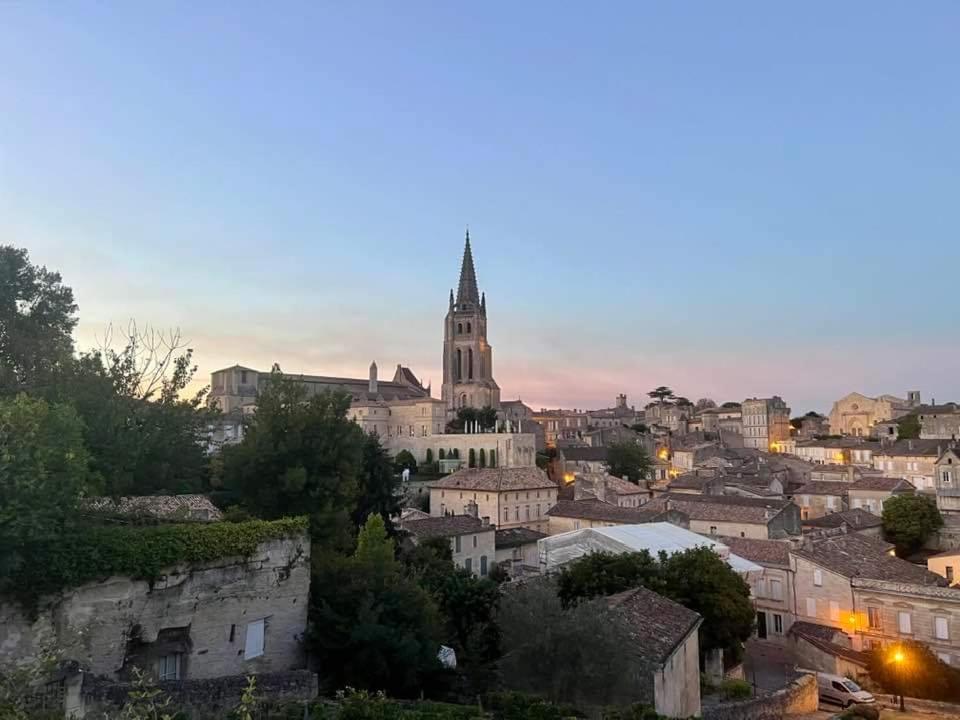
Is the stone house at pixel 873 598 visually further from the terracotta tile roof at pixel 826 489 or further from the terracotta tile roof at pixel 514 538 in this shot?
the terracotta tile roof at pixel 826 489

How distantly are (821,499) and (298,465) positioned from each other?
168ft

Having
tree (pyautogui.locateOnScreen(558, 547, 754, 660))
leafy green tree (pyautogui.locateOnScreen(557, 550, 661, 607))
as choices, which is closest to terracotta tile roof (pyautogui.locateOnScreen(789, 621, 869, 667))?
tree (pyautogui.locateOnScreen(558, 547, 754, 660))

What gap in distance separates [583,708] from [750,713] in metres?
6.74

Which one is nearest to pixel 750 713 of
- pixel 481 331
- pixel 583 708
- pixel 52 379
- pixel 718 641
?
pixel 718 641

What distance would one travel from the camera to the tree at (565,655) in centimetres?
1392

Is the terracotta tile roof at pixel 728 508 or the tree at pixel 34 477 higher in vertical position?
the tree at pixel 34 477

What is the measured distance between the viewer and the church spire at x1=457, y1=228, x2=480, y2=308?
Result: 12219cm

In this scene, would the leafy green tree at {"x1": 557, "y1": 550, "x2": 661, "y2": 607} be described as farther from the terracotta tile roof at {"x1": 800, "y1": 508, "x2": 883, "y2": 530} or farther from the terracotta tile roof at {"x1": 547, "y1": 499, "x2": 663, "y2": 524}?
the terracotta tile roof at {"x1": 800, "y1": 508, "x2": 883, "y2": 530}

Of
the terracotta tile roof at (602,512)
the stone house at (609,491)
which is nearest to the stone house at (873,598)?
the terracotta tile roof at (602,512)

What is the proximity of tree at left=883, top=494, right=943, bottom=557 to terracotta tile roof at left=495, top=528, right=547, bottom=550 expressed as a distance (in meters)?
26.3

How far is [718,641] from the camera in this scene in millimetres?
21750

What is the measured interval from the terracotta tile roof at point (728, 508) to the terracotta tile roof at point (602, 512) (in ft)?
7.05

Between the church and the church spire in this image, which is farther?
the church spire

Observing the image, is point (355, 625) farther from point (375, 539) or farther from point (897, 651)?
point (897, 651)
